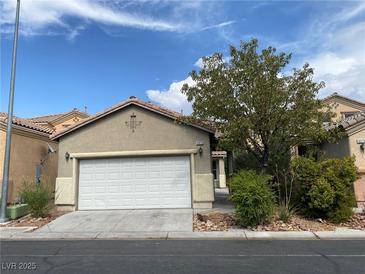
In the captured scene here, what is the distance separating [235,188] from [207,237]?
214 cm

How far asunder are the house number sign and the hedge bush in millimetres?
→ 7027

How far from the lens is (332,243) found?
31.7ft

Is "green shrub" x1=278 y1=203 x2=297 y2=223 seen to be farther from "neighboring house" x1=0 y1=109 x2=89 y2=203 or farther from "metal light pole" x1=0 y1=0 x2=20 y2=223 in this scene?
"metal light pole" x1=0 y1=0 x2=20 y2=223

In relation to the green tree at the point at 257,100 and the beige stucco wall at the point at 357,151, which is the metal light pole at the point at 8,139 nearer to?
the green tree at the point at 257,100

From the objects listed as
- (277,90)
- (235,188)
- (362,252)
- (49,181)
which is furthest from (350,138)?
(49,181)

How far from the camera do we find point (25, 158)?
18.6 meters

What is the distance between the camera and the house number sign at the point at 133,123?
16.0 metres

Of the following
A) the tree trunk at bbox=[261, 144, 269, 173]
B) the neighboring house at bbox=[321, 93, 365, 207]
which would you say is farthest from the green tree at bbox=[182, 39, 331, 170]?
the neighboring house at bbox=[321, 93, 365, 207]

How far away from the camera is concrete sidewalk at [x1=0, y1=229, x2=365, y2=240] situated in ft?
34.9

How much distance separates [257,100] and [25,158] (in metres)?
12.1

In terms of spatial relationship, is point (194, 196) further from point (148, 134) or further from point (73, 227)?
point (73, 227)

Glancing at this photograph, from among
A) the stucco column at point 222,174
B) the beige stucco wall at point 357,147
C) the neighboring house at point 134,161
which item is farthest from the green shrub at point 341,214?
the stucco column at point 222,174

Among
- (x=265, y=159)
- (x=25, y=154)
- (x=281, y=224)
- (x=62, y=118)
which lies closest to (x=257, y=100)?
(x=265, y=159)

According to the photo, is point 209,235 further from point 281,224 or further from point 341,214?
point 341,214
